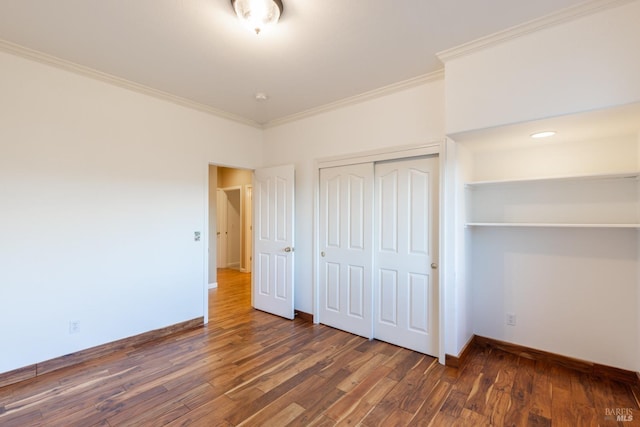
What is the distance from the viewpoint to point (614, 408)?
6.70 feet

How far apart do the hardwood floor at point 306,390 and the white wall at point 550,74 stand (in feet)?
6.83

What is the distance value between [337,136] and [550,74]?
2.05 metres

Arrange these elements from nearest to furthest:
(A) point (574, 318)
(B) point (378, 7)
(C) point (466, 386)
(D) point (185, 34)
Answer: (B) point (378, 7) → (D) point (185, 34) → (C) point (466, 386) → (A) point (574, 318)

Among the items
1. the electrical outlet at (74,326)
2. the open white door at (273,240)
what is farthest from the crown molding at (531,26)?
the electrical outlet at (74,326)

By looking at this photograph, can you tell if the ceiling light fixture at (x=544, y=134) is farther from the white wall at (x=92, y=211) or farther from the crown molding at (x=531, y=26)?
the white wall at (x=92, y=211)

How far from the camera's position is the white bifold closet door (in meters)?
2.85

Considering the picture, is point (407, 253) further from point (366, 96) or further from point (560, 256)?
point (366, 96)

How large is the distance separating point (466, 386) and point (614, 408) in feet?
3.11

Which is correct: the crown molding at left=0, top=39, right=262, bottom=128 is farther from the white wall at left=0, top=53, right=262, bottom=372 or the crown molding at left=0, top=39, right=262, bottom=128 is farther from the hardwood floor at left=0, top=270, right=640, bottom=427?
the hardwood floor at left=0, top=270, right=640, bottom=427

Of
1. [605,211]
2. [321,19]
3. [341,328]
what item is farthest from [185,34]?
[605,211]

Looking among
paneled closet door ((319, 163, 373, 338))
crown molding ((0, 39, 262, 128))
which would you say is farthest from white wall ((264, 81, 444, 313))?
crown molding ((0, 39, 262, 128))

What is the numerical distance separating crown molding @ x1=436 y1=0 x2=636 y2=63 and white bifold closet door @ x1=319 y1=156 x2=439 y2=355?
0.90m

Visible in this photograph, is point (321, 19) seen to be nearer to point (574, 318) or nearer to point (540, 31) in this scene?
point (540, 31)

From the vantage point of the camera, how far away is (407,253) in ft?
9.78
